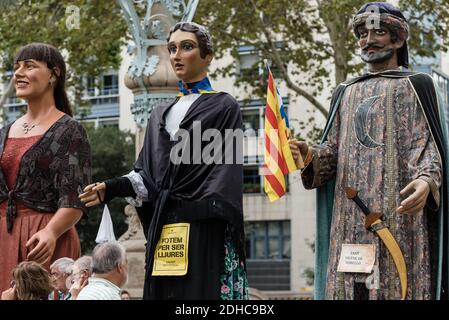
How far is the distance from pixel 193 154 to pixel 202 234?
0.43 metres

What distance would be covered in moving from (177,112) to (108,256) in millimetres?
874

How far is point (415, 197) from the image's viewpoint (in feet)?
19.1

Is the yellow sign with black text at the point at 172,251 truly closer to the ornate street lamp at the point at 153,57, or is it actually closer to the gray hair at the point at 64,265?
the gray hair at the point at 64,265

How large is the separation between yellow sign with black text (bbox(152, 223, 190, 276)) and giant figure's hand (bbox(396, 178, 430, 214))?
1.10 m

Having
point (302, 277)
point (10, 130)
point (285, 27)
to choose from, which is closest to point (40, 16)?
point (285, 27)

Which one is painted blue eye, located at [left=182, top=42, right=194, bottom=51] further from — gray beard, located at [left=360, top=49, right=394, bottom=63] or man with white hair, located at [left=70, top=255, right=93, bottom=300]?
man with white hair, located at [left=70, top=255, right=93, bottom=300]

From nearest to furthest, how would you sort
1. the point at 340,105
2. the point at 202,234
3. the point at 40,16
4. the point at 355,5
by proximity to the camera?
the point at 202,234, the point at 340,105, the point at 355,5, the point at 40,16

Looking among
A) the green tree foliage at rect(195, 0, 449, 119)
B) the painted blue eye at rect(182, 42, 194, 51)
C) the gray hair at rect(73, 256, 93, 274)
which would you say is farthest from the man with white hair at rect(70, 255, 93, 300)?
the green tree foliage at rect(195, 0, 449, 119)

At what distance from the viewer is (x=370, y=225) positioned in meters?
6.19

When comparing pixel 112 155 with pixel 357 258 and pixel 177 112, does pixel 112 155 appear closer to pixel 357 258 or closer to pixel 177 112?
pixel 177 112

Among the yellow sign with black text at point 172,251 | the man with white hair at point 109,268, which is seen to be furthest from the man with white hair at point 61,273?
the yellow sign with black text at point 172,251

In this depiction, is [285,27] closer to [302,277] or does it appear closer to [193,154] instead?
[193,154]

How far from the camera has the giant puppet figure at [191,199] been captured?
19.9ft

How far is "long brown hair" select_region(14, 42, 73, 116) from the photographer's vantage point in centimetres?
677
